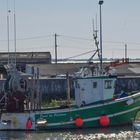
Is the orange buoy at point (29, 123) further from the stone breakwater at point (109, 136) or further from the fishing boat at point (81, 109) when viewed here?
the stone breakwater at point (109, 136)

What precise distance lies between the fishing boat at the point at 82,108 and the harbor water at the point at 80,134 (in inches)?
27.7

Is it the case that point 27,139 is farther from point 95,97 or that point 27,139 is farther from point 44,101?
point 44,101

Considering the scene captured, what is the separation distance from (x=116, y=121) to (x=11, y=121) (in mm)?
6176

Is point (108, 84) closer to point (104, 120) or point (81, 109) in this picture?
point (104, 120)

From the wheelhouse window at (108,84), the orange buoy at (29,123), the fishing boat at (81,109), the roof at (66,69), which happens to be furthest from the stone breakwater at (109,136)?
the roof at (66,69)

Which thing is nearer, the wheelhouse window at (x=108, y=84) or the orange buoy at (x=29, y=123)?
the orange buoy at (x=29, y=123)

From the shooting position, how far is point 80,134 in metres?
35.3

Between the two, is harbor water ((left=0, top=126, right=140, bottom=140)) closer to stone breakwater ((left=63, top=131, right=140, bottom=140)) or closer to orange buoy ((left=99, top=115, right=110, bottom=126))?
stone breakwater ((left=63, top=131, right=140, bottom=140))

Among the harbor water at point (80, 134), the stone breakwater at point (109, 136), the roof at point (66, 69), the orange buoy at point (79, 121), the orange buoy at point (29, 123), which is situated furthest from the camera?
the roof at point (66, 69)

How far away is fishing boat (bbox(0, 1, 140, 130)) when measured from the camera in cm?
3800

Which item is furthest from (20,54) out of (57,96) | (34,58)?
(57,96)

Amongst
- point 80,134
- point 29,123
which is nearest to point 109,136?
point 80,134

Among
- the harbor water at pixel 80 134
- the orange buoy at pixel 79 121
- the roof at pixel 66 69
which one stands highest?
the roof at pixel 66 69

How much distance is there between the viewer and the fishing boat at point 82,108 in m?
38.0
